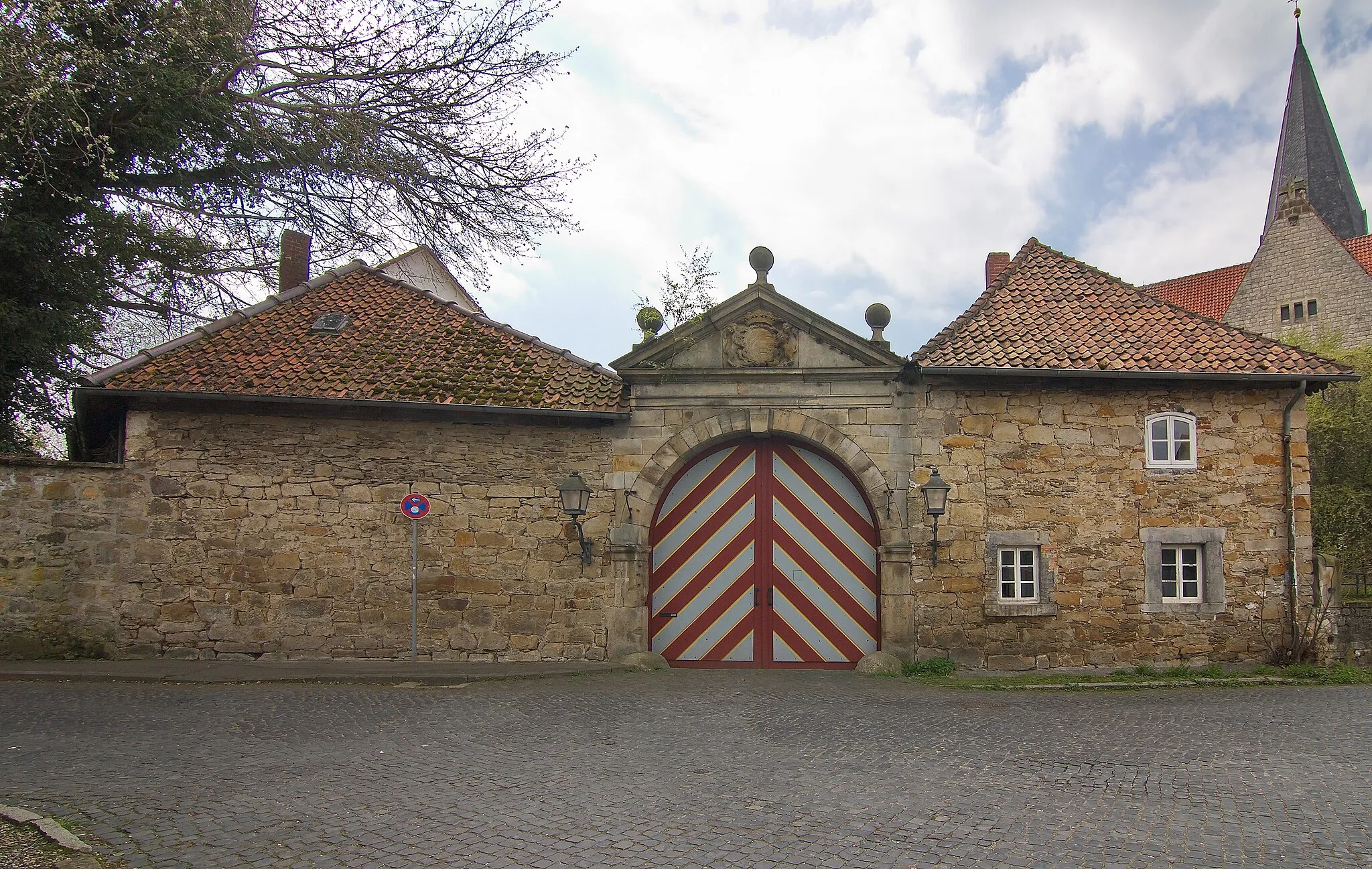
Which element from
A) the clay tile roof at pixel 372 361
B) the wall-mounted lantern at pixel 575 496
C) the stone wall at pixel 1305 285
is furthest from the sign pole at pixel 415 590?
the stone wall at pixel 1305 285

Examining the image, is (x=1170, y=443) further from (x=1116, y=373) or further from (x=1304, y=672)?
(x=1304, y=672)

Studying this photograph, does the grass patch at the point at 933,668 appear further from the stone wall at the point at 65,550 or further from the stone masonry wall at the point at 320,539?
the stone wall at the point at 65,550

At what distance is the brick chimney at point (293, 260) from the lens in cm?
1405

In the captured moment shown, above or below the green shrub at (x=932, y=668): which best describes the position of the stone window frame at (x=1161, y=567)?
above

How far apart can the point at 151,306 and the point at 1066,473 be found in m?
13.5

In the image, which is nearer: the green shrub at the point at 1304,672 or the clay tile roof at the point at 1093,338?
the green shrub at the point at 1304,672

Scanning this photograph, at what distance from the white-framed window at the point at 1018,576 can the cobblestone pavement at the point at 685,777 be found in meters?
1.98

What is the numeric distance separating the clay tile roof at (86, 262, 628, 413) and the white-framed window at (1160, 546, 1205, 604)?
6.82 m

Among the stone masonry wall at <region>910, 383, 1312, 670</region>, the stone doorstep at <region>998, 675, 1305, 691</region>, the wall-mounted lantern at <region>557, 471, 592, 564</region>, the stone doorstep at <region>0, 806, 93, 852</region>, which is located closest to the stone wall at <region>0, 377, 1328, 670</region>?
the stone masonry wall at <region>910, 383, 1312, 670</region>

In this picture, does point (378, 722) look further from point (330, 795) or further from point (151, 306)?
point (151, 306)

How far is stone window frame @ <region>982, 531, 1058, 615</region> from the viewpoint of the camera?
10453 millimetres

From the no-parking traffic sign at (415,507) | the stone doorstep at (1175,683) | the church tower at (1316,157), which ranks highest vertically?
the church tower at (1316,157)

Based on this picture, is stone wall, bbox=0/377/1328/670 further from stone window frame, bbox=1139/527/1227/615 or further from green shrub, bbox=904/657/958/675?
green shrub, bbox=904/657/958/675

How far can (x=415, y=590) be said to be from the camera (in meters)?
10.3
